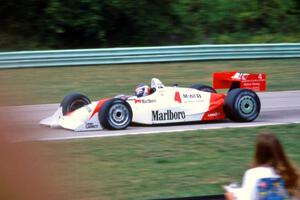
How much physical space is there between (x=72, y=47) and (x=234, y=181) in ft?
54.2

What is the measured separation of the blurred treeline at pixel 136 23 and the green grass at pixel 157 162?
43.1 feet

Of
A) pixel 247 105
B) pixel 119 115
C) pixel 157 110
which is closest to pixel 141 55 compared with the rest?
pixel 247 105

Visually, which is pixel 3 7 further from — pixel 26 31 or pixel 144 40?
pixel 144 40

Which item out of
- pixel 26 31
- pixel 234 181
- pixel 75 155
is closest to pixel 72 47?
pixel 26 31

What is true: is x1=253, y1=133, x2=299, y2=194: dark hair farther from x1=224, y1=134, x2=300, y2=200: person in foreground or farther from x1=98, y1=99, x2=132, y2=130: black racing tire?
x1=98, y1=99, x2=132, y2=130: black racing tire

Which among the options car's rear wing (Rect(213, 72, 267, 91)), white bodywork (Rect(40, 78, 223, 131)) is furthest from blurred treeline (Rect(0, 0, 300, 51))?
white bodywork (Rect(40, 78, 223, 131))

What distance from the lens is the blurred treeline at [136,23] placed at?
2319 centimetres

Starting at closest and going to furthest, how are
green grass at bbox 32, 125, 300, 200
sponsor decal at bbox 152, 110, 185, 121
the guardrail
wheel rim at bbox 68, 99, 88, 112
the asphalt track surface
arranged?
green grass at bbox 32, 125, 300, 200
the asphalt track surface
sponsor decal at bbox 152, 110, 185, 121
wheel rim at bbox 68, 99, 88, 112
the guardrail

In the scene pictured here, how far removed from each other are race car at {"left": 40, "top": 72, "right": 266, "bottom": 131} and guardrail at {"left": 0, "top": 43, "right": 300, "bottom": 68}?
6949mm

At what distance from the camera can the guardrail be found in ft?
58.9

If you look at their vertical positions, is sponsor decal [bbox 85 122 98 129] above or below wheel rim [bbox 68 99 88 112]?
below

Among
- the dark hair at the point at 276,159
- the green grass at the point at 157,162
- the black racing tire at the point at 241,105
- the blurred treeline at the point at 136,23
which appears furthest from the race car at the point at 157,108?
the blurred treeline at the point at 136,23

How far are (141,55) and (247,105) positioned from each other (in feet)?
26.5

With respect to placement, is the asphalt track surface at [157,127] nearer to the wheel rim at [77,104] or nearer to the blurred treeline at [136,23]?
the wheel rim at [77,104]
